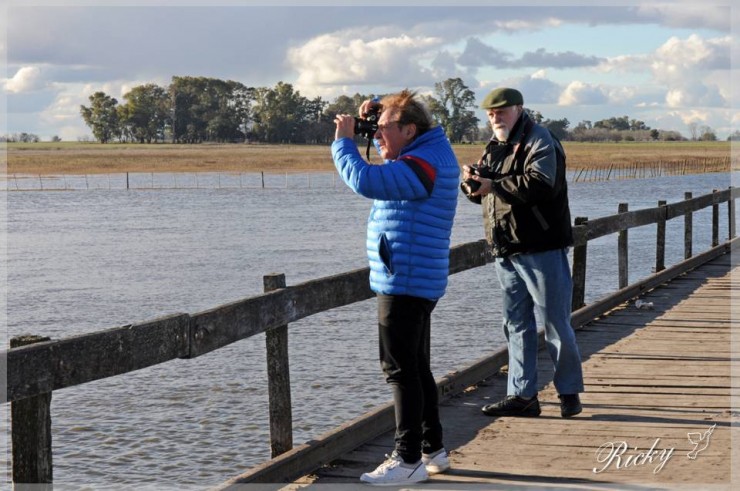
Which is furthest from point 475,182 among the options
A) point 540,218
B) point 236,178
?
point 236,178

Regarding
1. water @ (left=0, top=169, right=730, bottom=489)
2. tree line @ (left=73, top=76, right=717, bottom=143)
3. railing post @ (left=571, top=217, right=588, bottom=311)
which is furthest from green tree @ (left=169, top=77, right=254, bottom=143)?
railing post @ (left=571, top=217, right=588, bottom=311)

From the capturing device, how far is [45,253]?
29188 mm

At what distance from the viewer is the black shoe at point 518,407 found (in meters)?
6.30

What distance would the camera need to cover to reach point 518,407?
631 cm

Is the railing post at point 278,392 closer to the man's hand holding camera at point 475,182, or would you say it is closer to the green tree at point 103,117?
the man's hand holding camera at point 475,182

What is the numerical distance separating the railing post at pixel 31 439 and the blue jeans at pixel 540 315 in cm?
295

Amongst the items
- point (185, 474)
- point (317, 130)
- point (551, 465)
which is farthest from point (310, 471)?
point (317, 130)

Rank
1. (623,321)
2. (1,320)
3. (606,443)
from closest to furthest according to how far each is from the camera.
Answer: (606,443), (623,321), (1,320)

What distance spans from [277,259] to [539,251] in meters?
20.5

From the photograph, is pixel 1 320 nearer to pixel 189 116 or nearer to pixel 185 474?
pixel 185 474

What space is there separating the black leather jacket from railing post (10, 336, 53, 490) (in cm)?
280

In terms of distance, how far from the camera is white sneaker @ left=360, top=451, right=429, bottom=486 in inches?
195

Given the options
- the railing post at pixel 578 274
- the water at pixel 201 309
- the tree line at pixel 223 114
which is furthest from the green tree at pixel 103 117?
the railing post at pixel 578 274

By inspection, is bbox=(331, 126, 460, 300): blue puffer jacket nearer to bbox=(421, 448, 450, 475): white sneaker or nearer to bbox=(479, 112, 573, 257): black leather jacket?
bbox=(421, 448, 450, 475): white sneaker
